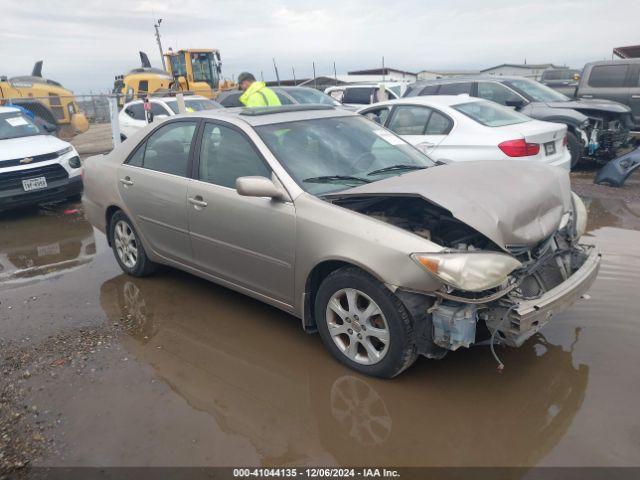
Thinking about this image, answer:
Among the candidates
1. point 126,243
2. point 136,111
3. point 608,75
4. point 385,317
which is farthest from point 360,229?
point 136,111

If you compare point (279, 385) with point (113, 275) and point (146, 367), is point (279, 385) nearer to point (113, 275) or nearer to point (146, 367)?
point (146, 367)

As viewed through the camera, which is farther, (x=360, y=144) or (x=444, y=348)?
(x=360, y=144)

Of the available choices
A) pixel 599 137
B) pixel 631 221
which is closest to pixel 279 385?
pixel 631 221

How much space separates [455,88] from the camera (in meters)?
10.6

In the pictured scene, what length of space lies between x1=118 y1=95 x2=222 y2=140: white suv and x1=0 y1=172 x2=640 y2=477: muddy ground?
336 inches

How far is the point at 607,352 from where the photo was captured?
3.49 metres

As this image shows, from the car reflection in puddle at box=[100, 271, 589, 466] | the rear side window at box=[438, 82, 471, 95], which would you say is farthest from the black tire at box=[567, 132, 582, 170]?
the car reflection in puddle at box=[100, 271, 589, 466]

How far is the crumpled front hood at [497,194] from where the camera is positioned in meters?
2.98

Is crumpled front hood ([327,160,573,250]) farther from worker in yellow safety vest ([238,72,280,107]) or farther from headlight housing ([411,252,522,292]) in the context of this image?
worker in yellow safety vest ([238,72,280,107])

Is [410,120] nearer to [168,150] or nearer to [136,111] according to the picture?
[168,150]

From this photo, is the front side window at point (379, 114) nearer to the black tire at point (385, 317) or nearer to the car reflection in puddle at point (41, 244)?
the car reflection in puddle at point (41, 244)

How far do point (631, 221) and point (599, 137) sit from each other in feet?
11.8

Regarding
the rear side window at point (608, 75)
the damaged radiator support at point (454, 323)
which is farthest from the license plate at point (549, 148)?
the rear side window at point (608, 75)

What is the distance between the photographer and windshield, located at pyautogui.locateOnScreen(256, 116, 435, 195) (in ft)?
12.1
